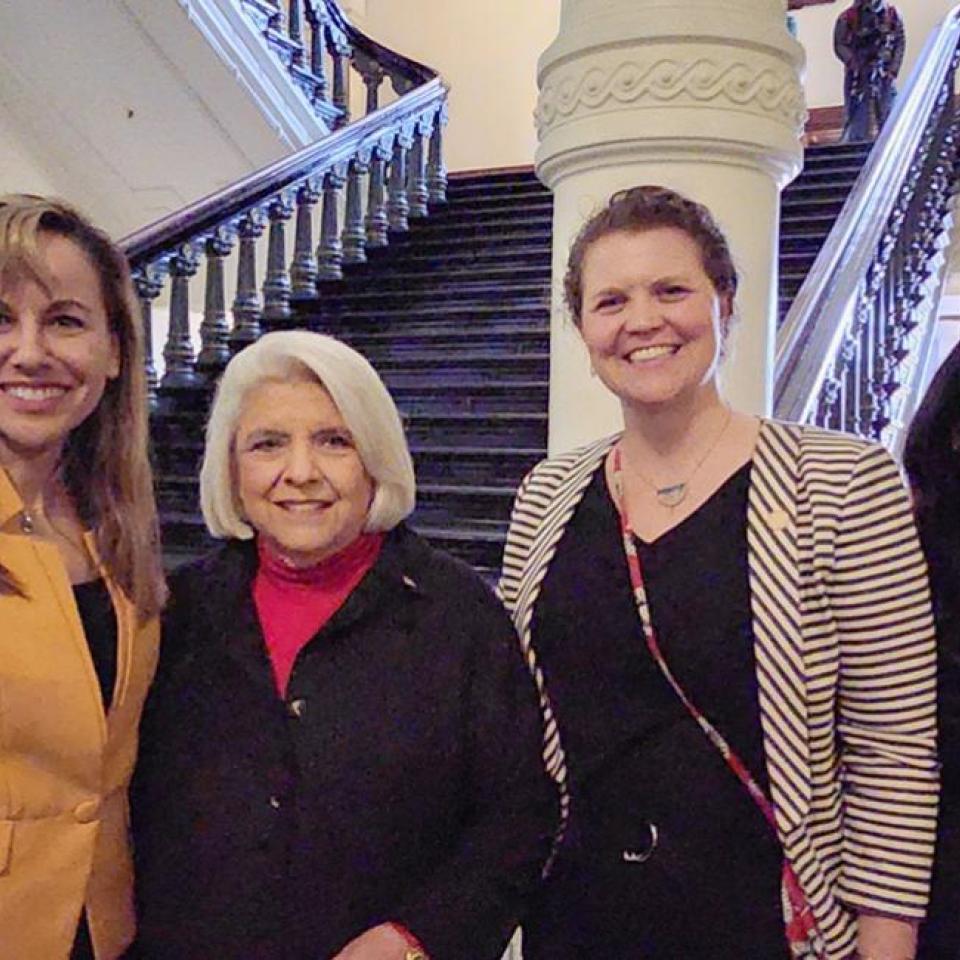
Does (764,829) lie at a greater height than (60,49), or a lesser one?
lesser

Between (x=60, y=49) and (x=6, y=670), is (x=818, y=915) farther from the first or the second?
(x=60, y=49)

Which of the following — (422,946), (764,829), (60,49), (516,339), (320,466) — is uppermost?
(60,49)

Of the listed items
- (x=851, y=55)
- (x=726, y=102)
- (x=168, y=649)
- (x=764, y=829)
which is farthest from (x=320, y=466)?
(x=851, y=55)

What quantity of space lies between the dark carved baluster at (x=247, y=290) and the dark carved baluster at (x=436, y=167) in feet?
6.16

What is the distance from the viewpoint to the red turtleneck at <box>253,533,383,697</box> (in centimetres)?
139

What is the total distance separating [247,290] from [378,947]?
167 inches

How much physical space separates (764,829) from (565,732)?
264 mm

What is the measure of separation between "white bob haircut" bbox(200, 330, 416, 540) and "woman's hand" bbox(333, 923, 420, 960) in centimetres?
48

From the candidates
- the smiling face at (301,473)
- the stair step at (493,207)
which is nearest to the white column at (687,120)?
the smiling face at (301,473)

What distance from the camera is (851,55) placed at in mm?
6988

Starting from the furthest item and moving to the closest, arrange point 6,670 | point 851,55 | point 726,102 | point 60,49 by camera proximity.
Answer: point 851,55 → point 60,49 → point 726,102 → point 6,670

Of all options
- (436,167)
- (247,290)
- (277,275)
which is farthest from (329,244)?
(436,167)

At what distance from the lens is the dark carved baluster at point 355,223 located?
605cm

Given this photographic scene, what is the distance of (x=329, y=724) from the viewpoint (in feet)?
4.38
